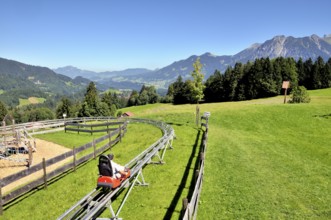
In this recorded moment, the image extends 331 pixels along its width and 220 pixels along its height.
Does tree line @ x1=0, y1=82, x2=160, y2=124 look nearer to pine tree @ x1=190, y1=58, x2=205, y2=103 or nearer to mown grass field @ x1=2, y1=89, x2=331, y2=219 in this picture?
pine tree @ x1=190, y1=58, x2=205, y2=103

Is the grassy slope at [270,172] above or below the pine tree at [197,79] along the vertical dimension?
below

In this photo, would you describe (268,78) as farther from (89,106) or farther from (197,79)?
(89,106)

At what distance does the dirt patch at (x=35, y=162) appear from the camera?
1836 centimetres

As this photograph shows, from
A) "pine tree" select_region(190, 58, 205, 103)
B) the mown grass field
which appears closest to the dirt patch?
the mown grass field

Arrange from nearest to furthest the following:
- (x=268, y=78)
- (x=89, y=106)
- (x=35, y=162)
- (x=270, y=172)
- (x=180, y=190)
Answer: (x=180, y=190)
(x=270, y=172)
(x=35, y=162)
(x=268, y=78)
(x=89, y=106)

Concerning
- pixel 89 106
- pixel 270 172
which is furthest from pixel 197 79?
pixel 89 106

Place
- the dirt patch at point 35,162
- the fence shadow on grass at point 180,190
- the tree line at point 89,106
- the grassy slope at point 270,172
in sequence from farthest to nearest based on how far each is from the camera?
the tree line at point 89,106
the dirt patch at point 35,162
the grassy slope at point 270,172
the fence shadow on grass at point 180,190

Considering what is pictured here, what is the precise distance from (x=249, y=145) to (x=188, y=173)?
946cm

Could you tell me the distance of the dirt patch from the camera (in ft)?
60.2

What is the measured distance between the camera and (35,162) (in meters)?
23.4

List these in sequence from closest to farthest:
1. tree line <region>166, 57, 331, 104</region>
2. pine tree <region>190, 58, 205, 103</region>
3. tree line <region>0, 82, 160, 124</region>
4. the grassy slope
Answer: the grassy slope, pine tree <region>190, 58, 205, 103</region>, tree line <region>166, 57, 331, 104</region>, tree line <region>0, 82, 160, 124</region>

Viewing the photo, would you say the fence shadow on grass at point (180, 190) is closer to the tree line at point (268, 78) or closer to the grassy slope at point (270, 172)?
the grassy slope at point (270, 172)

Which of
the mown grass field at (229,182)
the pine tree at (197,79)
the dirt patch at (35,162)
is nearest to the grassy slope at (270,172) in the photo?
the mown grass field at (229,182)

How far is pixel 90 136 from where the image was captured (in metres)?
34.3
